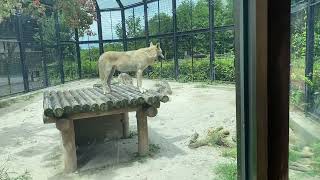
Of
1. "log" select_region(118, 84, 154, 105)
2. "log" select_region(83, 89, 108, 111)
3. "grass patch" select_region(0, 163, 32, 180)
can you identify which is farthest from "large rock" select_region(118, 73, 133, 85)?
"grass patch" select_region(0, 163, 32, 180)

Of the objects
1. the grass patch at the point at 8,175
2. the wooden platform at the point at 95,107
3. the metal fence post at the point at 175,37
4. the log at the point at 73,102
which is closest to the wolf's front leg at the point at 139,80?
the wooden platform at the point at 95,107

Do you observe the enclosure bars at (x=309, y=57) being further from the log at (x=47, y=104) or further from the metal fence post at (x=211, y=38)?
the log at (x=47, y=104)

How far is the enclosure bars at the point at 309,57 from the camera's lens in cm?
56

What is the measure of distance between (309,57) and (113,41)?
60 cm

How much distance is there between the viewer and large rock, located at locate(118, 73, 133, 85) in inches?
47.6

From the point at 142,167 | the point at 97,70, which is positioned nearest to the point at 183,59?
the point at 97,70

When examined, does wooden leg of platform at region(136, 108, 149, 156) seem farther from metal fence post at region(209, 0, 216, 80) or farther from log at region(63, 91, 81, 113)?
metal fence post at region(209, 0, 216, 80)

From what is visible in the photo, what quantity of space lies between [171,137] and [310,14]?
813 mm

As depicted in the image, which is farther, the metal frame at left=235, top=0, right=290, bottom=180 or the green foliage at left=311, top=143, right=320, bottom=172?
the green foliage at left=311, top=143, right=320, bottom=172

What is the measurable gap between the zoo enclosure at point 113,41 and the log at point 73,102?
0.37 feet

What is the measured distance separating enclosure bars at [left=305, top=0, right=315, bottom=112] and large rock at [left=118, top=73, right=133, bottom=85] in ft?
2.33

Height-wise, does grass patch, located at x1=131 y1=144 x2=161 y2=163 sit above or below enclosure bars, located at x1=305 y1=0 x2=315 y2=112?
below

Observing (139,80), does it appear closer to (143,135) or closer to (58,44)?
(143,135)

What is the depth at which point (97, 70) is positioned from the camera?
3.29ft
